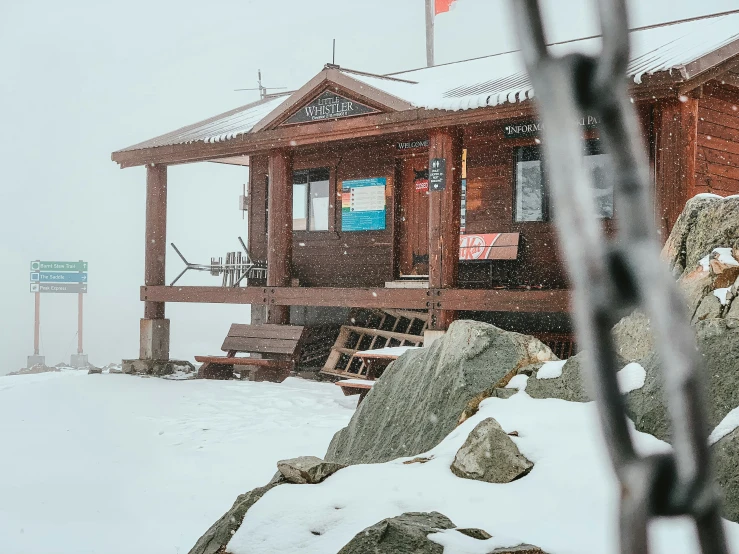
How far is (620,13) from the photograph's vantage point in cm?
54

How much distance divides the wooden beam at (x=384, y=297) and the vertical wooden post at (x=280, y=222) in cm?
31

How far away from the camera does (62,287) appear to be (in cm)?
3903

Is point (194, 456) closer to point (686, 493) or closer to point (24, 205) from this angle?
point (686, 493)

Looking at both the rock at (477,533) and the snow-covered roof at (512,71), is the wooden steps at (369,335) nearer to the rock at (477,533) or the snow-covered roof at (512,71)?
the snow-covered roof at (512,71)

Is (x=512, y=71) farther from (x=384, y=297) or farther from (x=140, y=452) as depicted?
(x=140, y=452)

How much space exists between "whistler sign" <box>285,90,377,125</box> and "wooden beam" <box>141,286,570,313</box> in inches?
101

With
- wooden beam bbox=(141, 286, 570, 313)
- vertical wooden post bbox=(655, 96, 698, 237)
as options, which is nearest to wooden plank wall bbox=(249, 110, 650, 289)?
vertical wooden post bbox=(655, 96, 698, 237)

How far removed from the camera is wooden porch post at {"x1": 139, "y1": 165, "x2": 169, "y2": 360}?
14.7 m

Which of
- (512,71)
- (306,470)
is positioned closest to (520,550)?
(306,470)

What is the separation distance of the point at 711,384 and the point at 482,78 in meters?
9.74

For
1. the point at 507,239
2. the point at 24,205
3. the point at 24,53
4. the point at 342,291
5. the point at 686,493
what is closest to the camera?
the point at 686,493

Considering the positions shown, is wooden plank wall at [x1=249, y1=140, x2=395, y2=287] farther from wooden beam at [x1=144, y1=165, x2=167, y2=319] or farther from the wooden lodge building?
wooden beam at [x1=144, y1=165, x2=167, y2=319]

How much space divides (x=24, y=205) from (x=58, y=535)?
386ft

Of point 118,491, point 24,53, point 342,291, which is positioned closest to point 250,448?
point 118,491
